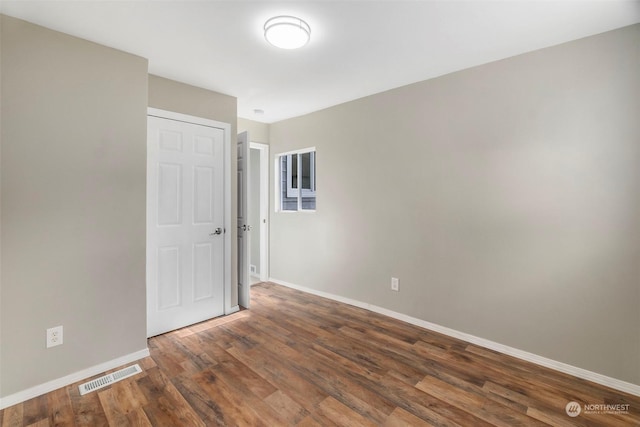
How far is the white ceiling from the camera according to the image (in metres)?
1.76

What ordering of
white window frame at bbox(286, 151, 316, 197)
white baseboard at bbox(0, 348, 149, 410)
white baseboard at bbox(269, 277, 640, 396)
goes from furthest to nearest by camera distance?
white window frame at bbox(286, 151, 316, 197), white baseboard at bbox(269, 277, 640, 396), white baseboard at bbox(0, 348, 149, 410)

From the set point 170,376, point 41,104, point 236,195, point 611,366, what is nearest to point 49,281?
point 170,376

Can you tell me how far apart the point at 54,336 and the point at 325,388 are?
75.0 inches

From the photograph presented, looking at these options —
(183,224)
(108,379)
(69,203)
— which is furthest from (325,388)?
(69,203)

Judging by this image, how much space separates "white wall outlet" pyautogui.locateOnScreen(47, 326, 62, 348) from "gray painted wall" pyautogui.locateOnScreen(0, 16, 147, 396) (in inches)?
1.2

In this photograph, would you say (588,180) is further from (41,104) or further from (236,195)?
(41,104)

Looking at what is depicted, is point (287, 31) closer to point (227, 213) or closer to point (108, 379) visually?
point (227, 213)

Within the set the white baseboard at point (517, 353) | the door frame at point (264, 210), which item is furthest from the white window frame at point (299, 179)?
the white baseboard at point (517, 353)

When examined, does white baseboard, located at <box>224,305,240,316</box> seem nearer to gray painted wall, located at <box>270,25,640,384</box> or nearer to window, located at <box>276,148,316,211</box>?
gray painted wall, located at <box>270,25,640,384</box>

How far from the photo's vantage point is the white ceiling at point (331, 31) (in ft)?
5.77

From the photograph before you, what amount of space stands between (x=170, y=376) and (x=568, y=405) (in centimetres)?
266

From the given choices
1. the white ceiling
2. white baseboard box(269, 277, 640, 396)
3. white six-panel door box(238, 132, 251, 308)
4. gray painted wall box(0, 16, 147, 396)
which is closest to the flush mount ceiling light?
the white ceiling

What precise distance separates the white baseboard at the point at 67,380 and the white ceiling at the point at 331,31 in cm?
241

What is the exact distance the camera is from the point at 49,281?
6.48 feet
